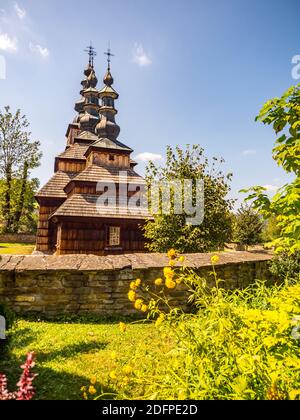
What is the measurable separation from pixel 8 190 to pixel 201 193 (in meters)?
32.0

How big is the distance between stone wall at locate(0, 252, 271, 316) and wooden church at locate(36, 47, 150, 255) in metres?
8.00

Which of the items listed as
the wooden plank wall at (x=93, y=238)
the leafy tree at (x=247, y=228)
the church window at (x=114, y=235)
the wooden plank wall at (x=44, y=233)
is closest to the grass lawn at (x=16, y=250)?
the wooden plank wall at (x=44, y=233)

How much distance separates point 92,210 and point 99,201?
110cm

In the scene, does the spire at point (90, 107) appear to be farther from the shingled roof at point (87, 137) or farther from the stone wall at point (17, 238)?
the stone wall at point (17, 238)

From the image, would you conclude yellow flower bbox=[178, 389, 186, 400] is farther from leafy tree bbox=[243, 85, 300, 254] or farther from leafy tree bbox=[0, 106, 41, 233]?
leafy tree bbox=[0, 106, 41, 233]

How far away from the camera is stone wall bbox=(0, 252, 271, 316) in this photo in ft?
22.0

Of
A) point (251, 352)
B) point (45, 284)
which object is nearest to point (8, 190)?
point (45, 284)

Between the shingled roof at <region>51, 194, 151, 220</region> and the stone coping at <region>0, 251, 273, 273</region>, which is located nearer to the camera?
the stone coping at <region>0, 251, 273, 273</region>

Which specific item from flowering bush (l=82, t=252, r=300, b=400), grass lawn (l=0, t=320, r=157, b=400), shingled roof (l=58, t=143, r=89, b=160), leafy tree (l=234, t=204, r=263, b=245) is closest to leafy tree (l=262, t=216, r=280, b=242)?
leafy tree (l=234, t=204, r=263, b=245)

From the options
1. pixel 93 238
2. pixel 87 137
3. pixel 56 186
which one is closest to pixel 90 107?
pixel 87 137

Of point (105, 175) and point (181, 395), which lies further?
point (105, 175)

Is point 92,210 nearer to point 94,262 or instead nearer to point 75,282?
point 94,262

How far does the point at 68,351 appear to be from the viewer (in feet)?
16.7

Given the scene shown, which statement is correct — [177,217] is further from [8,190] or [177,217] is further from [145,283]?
Result: [8,190]
